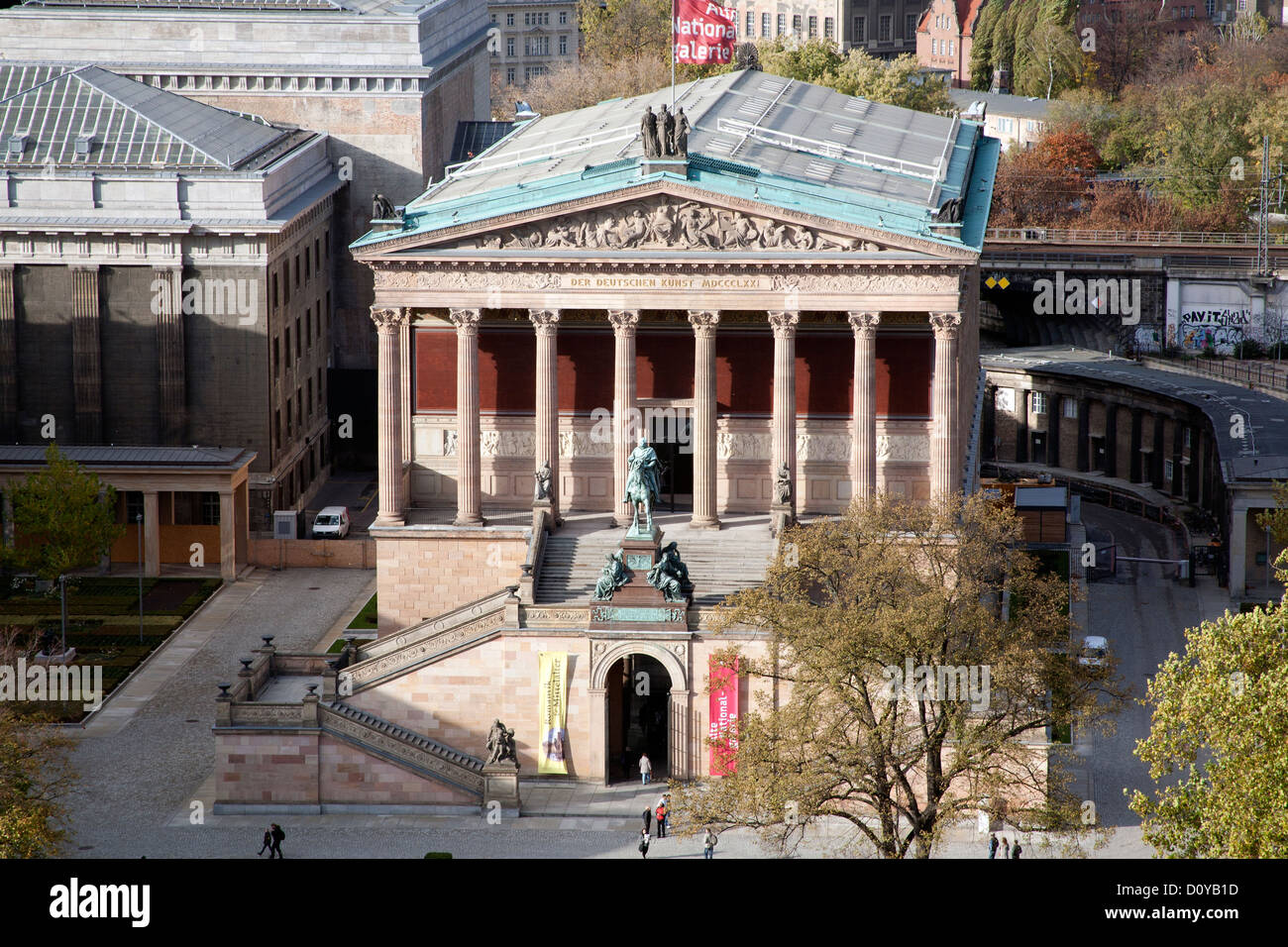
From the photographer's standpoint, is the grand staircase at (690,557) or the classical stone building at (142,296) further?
the classical stone building at (142,296)

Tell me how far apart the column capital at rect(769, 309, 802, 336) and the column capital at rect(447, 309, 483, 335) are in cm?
1219

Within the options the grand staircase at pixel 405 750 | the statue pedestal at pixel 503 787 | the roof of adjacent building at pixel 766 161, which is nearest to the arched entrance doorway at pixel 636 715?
the statue pedestal at pixel 503 787

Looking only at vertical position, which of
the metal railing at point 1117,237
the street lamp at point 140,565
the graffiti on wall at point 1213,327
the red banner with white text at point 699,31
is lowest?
the street lamp at point 140,565

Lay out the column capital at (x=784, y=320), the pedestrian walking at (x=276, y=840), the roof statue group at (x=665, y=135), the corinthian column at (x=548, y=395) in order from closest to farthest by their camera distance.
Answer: the pedestrian walking at (x=276, y=840) < the roof statue group at (x=665, y=135) < the column capital at (x=784, y=320) < the corinthian column at (x=548, y=395)

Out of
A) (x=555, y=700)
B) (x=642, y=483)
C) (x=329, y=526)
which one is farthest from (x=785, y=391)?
(x=329, y=526)

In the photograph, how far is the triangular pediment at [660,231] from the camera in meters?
92.1

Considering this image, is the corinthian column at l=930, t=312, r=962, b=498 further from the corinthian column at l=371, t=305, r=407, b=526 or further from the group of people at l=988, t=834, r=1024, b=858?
the corinthian column at l=371, t=305, r=407, b=526

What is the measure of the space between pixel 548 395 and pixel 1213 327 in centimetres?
7941

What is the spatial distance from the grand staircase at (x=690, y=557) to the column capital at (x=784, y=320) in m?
8.21

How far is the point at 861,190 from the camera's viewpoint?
319 feet

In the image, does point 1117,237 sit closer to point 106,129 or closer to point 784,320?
point 106,129

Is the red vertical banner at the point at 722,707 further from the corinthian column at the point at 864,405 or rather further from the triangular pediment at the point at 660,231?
the triangular pediment at the point at 660,231

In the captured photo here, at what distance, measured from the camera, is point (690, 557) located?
9169cm
